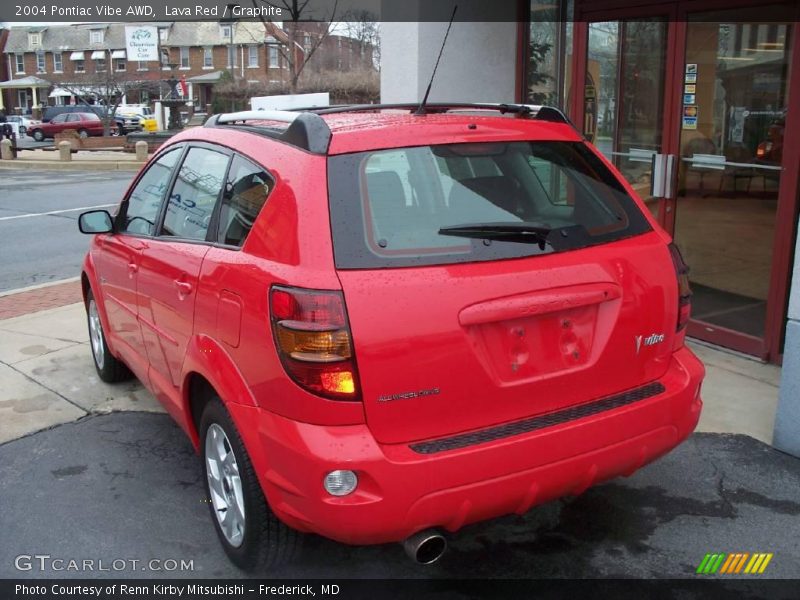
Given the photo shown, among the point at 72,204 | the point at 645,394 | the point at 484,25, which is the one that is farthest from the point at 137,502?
the point at 72,204

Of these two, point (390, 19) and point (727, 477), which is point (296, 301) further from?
point (390, 19)

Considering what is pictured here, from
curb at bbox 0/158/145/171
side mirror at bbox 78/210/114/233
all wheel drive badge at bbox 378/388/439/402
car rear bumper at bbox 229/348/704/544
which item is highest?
side mirror at bbox 78/210/114/233

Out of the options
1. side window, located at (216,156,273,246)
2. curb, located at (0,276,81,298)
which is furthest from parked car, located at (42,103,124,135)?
side window, located at (216,156,273,246)

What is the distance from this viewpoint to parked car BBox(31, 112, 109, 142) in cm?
4428

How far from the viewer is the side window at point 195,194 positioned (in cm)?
352

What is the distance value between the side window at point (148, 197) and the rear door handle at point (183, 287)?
2.16ft

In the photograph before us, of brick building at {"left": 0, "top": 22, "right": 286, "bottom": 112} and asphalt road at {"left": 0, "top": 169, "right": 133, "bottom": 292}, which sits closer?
asphalt road at {"left": 0, "top": 169, "right": 133, "bottom": 292}

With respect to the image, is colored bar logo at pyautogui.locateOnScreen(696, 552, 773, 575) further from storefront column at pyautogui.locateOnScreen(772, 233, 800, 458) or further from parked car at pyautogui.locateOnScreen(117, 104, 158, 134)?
parked car at pyautogui.locateOnScreen(117, 104, 158, 134)

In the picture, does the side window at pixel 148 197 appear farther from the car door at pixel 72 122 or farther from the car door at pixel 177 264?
the car door at pixel 72 122

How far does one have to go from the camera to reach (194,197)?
3.75m

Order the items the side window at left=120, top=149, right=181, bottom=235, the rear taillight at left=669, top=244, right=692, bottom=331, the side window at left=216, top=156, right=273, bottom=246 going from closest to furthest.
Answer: the side window at left=216, top=156, right=273, bottom=246
the rear taillight at left=669, top=244, right=692, bottom=331
the side window at left=120, top=149, right=181, bottom=235

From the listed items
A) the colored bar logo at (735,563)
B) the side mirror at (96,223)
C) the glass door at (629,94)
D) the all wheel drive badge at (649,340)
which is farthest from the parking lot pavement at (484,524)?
the glass door at (629,94)

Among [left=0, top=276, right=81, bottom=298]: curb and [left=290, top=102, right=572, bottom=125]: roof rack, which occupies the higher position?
[left=290, top=102, right=572, bottom=125]: roof rack

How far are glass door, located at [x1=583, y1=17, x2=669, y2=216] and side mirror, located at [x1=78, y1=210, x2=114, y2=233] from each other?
4.08 metres
